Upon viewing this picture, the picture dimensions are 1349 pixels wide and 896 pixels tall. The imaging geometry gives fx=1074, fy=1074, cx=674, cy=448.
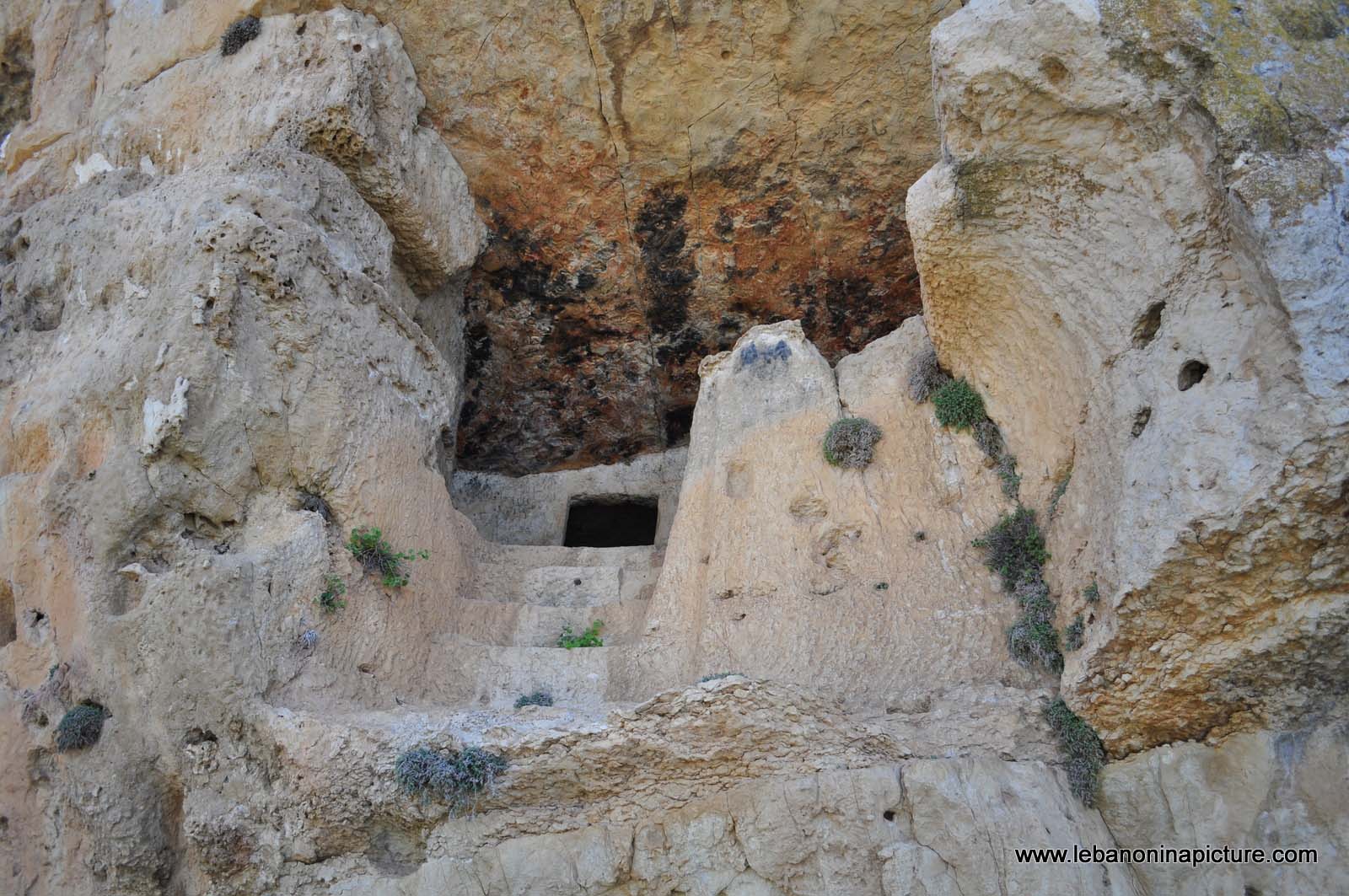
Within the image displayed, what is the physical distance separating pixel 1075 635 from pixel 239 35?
10104mm

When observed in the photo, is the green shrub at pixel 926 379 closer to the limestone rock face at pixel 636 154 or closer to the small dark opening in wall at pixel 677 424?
the limestone rock face at pixel 636 154

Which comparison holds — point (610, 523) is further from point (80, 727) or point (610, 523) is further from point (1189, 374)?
point (1189, 374)

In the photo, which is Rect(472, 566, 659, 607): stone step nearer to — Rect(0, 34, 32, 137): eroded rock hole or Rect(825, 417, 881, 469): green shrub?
Rect(825, 417, 881, 469): green shrub

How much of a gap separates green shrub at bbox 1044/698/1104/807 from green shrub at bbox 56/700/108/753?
665 centimetres

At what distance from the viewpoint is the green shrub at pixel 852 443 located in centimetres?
937

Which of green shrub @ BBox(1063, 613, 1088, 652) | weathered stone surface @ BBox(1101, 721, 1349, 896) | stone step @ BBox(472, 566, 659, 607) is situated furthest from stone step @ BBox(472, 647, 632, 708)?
weathered stone surface @ BBox(1101, 721, 1349, 896)

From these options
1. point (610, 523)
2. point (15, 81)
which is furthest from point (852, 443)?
point (15, 81)

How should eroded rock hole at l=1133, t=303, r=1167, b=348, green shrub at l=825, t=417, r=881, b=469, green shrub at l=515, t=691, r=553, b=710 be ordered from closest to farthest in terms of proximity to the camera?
eroded rock hole at l=1133, t=303, r=1167, b=348 → green shrub at l=515, t=691, r=553, b=710 → green shrub at l=825, t=417, r=881, b=469

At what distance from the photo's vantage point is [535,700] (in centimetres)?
851

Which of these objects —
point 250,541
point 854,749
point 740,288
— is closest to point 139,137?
point 250,541

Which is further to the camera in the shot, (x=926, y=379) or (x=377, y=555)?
(x=926, y=379)

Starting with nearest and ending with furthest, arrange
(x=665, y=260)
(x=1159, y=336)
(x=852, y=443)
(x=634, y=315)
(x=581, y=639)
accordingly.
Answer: (x=1159, y=336) → (x=852, y=443) → (x=581, y=639) → (x=665, y=260) → (x=634, y=315)

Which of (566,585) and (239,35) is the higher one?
(239,35)

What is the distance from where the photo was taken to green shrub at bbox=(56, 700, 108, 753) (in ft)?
25.2
